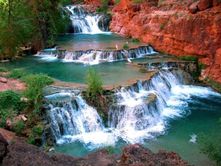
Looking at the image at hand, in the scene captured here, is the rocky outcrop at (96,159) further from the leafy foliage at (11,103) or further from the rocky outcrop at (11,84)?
the rocky outcrop at (11,84)

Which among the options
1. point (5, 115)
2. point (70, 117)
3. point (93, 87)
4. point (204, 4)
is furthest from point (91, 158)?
point (204, 4)

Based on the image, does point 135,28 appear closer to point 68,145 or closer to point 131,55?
point 131,55

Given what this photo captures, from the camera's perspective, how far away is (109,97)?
12.4 meters

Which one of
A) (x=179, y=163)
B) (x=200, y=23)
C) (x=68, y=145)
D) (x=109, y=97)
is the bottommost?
(x=68, y=145)

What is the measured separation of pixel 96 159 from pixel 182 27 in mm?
12932

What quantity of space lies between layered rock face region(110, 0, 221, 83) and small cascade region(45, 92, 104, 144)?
21.4 ft

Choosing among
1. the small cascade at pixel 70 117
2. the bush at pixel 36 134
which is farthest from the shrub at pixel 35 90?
the bush at pixel 36 134

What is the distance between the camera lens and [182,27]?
17.9 metres

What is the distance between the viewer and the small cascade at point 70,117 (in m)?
11.4

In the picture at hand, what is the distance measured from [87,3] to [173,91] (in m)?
14.7

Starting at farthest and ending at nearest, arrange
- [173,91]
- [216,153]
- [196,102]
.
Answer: [173,91], [196,102], [216,153]

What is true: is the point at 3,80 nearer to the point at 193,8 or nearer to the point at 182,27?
the point at 182,27

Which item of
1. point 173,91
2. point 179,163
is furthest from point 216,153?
point 173,91

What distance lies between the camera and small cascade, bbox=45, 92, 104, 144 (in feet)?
37.3
